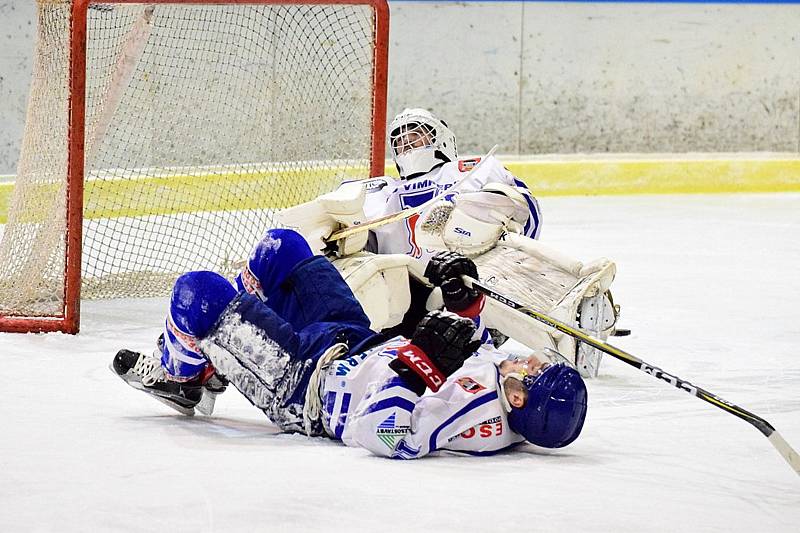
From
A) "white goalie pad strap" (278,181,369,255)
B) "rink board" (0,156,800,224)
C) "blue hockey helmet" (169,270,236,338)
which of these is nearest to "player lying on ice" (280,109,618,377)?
"white goalie pad strap" (278,181,369,255)

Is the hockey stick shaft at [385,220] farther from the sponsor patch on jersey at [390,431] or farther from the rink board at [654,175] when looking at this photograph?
the rink board at [654,175]

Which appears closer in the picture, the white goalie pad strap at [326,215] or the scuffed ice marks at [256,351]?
the scuffed ice marks at [256,351]

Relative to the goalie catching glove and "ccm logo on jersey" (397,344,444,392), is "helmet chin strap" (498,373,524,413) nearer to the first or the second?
"ccm logo on jersey" (397,344,444,392)

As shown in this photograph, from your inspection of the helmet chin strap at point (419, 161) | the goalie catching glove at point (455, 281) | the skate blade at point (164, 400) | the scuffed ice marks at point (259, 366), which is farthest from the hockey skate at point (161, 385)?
the helmet chin strap at point (419, 161)

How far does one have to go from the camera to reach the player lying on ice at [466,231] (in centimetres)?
385

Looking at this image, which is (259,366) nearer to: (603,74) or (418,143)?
(418,143)

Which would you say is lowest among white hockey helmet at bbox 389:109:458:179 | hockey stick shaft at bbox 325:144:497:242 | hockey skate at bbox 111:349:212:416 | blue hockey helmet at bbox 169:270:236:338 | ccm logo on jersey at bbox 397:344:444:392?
hockey skate at bbox 111:349:212:416

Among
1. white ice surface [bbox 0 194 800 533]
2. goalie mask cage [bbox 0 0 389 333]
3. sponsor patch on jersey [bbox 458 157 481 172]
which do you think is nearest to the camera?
white ice surface [bbox 0 194 800 533]

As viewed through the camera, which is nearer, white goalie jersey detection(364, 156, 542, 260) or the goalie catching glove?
the goalie catching glove

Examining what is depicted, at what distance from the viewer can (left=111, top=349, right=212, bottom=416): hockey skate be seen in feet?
10.3

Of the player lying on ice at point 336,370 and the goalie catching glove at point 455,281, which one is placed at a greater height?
the goalie catching glove at point 455,281

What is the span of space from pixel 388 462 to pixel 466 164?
1661mm

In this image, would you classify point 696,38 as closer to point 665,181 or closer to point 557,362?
point 665,181

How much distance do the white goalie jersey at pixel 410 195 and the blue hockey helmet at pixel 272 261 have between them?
997mm
